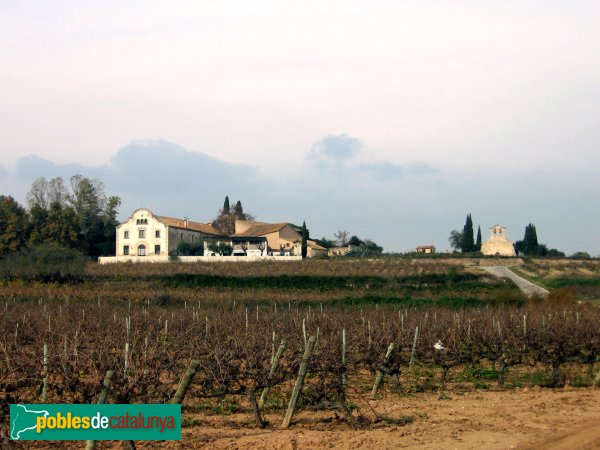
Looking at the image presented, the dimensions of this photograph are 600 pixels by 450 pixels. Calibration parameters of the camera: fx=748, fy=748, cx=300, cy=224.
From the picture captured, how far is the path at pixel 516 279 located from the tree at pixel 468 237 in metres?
21.5

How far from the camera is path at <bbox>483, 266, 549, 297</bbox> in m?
51.3

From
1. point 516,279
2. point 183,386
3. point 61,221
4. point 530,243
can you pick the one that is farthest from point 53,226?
point 183,386

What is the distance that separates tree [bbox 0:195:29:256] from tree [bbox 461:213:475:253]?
4692 cm

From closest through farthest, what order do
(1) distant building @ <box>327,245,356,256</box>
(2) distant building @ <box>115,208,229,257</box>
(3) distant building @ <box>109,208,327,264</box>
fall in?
(3) distant building @ <box>109,208,327,264</box>, (2) distant building @ <box>115,208,229,257</box>, (1) distant building @ <box>327,245,356,256</box>

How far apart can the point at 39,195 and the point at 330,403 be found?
7688 cm

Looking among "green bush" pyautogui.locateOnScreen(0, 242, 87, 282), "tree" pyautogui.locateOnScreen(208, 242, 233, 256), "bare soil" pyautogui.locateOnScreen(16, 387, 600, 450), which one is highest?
"tree" pyautogui.locateOnScreen(208, 242, 233, 256)

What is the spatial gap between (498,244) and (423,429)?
7240cm

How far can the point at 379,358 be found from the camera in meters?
15.2

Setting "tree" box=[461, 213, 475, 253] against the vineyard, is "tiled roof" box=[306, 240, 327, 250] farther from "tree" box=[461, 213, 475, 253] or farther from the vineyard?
the vineyard

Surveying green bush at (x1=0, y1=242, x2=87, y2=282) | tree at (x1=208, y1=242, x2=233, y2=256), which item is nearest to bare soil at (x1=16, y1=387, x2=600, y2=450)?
green bush at (x1=0, y1=242, x2=87, y2=282)

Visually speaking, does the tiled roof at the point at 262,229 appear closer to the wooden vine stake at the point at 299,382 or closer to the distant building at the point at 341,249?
the distant building at the point at 341,249

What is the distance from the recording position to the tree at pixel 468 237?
84.7 meters

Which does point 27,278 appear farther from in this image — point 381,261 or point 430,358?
point 430,358

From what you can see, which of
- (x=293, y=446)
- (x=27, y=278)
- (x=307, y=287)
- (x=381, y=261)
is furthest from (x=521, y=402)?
(x=381, y=261)
